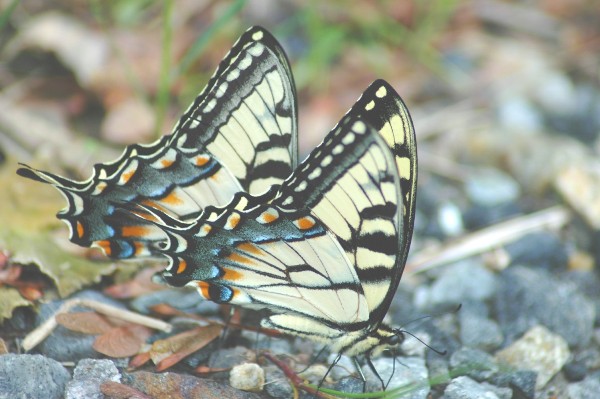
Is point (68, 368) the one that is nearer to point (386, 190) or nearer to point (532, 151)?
point (386, 190)

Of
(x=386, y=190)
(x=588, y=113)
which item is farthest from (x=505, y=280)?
(x=588, y=113)

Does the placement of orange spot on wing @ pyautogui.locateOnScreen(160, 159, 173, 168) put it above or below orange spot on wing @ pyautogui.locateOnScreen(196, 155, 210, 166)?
below

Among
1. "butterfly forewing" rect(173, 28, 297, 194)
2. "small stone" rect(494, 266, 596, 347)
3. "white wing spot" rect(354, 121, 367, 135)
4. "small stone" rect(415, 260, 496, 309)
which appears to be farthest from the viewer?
"small stone" rect(415, 260, 496, 309)

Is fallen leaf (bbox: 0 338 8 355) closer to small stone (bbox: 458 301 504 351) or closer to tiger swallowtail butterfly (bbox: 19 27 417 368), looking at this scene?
tiger swallowtail butterfly (bbox: 19 27 417 368)

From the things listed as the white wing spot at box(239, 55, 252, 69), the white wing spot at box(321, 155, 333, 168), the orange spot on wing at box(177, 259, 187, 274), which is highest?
the white wing spot at box(239, 55, 252, 69)

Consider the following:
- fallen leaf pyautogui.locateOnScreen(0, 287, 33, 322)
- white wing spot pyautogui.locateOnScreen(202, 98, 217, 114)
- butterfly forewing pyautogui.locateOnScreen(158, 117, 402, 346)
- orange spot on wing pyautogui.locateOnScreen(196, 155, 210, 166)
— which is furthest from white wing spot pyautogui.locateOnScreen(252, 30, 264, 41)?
fallen leaf pyautogui.locateOnScreen(0, 287, 33, 322)

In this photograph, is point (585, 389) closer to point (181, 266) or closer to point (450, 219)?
point (450, 219)

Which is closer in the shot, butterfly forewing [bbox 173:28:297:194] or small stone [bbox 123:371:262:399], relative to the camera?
small stone [bbox 123:371:262:399]
